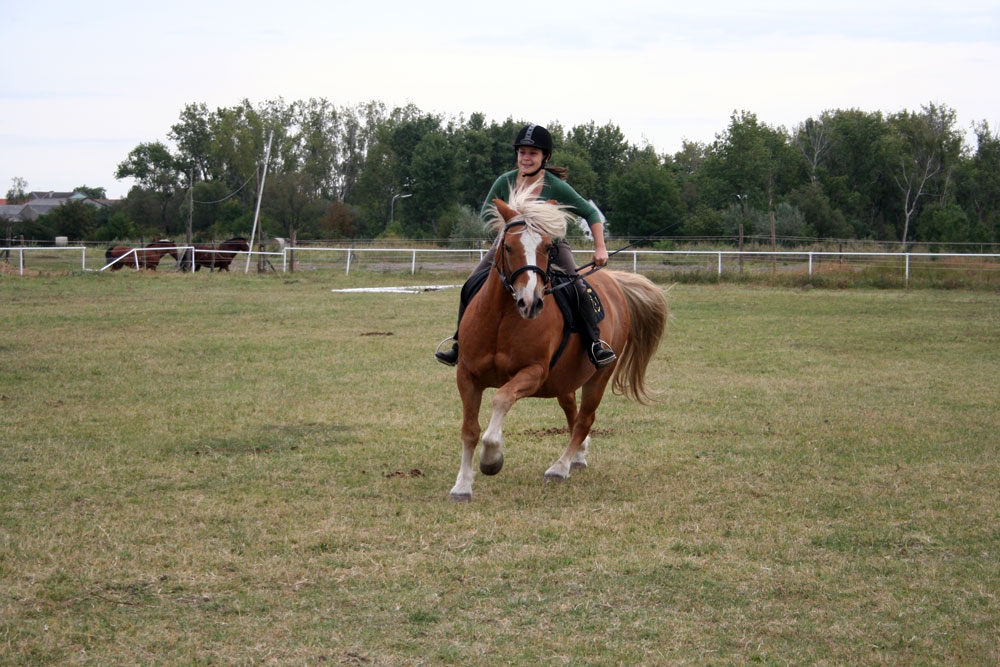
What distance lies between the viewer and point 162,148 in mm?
87875

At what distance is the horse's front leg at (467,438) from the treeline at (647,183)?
Answer: 155ft

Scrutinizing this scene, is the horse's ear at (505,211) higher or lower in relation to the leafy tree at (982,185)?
lower

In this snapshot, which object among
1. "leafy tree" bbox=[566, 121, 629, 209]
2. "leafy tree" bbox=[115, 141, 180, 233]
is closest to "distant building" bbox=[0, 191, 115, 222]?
"leafy tree" bbox=[115, 141, 180, 233]

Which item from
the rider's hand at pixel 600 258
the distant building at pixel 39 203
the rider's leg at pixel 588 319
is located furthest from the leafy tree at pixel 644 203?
the distant building at pixel 39 203

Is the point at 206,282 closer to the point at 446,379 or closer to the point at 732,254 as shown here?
the point at 732,254

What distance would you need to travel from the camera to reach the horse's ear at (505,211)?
617 cm

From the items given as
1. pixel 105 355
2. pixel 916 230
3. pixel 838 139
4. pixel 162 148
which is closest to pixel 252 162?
pixel 162 148

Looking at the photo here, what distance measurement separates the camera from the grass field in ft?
13.0

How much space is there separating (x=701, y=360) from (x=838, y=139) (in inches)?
2596

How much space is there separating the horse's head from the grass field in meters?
1.40

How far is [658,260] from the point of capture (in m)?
35.3

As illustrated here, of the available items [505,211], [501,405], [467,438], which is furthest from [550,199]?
[467,438]

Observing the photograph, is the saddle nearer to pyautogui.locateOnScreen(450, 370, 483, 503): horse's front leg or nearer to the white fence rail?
pyautogui.locateOnScreen(450, 370, 483, 503): horse's front leg

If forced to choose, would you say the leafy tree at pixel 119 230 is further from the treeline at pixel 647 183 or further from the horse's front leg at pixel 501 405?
the horse's front leg at pixel 501 405
